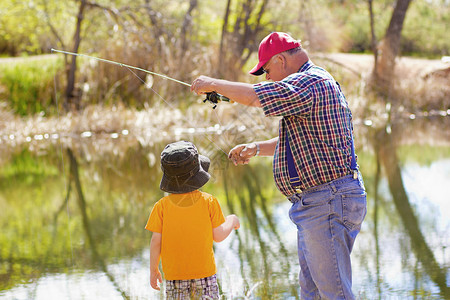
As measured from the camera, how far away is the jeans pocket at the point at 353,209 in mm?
2727

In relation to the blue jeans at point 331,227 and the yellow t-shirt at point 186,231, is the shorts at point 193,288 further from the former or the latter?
the blue jeans at point 331,227

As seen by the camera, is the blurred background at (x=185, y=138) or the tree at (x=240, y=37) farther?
the tree at (x=240, y=37)

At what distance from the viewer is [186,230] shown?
9.61ft

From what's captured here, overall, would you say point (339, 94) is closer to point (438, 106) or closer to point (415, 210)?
point (415, 210)

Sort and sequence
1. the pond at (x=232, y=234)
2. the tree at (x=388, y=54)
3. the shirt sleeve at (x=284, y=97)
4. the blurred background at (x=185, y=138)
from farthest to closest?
the tree at (x=388, y=54) < the blurred background at (x=185, y=138) < the pond at (x=232, y=234) < the shirt sleeve at (x=284, y=97)

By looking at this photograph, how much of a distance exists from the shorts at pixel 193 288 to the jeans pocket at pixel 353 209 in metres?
0.63

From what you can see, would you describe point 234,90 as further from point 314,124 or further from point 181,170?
point 181,170

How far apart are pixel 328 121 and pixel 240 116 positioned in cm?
853

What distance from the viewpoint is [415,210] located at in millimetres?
5922

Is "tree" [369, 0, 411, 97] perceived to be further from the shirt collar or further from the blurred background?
the shirt collar

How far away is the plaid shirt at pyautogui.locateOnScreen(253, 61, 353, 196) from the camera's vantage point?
8.54 feet

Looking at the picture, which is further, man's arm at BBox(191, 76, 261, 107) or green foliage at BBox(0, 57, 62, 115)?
green foliage at BBox(0, 57, 62, 115)

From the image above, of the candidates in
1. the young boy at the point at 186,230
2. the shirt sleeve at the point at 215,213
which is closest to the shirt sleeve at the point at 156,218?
the young boy at the point at 186,230

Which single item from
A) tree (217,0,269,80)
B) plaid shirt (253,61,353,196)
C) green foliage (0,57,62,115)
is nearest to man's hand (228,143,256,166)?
plaid shirt (253,61,353,196)
